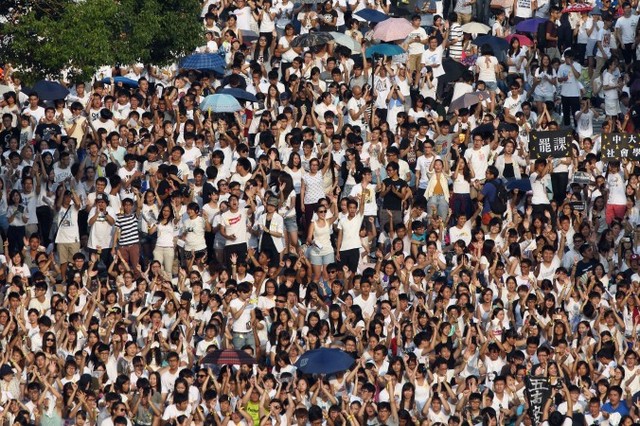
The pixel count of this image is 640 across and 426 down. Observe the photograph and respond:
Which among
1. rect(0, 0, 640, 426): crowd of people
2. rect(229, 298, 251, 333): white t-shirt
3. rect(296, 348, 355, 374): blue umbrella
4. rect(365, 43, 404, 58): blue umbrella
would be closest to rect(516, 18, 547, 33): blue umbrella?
rect(0, 0, 640, 426): crowd of people

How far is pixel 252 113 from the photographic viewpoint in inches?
1328

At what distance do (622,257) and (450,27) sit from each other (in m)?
8.04

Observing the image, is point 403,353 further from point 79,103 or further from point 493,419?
point 79,103

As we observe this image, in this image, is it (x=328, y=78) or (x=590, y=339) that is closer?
(x=590, y=339)

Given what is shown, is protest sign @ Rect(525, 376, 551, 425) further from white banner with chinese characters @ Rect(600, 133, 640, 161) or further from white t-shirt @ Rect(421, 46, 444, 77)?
white t-shirt @ Rect(421, 46, 444, 77)

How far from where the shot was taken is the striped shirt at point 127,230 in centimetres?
3034

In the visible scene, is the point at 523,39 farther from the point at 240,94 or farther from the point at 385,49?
the point at 240,94

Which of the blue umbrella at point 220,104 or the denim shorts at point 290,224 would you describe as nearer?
the denim shorts at point 290,224

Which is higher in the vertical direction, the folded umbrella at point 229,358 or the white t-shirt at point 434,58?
the white t-shirt at point 434,58

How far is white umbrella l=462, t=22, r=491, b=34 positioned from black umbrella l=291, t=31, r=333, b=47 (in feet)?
9.86

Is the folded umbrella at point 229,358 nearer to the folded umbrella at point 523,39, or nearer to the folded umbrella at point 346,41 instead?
the folded umbrella at point 346,41

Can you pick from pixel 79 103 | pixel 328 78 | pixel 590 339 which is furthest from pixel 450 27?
pixel 590 339

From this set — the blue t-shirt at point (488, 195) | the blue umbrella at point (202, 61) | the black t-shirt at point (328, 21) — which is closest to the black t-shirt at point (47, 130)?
the blue umbrella at point (202, 61)

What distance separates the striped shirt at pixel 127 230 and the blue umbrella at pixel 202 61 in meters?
4.84
